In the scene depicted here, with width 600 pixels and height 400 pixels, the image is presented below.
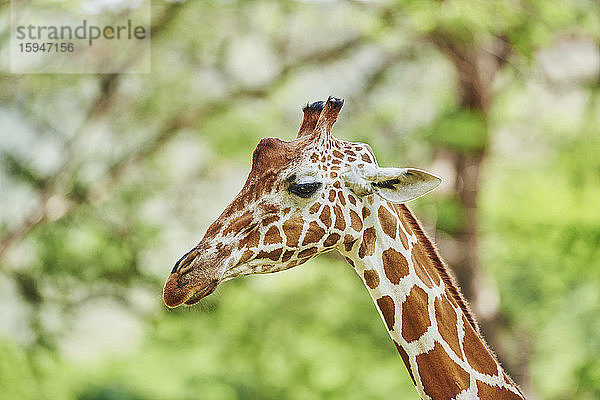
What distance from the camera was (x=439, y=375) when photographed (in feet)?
6.13

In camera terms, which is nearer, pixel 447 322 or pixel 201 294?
pixel 201 294

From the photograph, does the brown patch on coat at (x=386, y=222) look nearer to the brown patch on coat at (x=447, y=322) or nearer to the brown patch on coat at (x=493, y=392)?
the brown patch on coat at (x=447, y=322)

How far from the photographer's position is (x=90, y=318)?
795 centimetres

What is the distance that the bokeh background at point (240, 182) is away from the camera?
677cm

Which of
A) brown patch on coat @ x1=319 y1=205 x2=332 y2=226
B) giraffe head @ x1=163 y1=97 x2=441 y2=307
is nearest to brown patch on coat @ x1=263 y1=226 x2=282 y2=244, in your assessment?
giraffe head @ x1=163 y1=97 x2=441 y2=307

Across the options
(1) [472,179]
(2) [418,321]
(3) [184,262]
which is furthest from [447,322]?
(1) [472,179]

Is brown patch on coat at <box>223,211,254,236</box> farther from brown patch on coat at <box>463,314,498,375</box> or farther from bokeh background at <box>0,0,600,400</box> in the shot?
bokeh background at <box>0,0,600,400</box>

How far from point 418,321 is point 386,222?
0.82 feet

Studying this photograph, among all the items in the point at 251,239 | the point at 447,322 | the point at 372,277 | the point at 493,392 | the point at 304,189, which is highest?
the point at 304,189

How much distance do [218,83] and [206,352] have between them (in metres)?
2.77

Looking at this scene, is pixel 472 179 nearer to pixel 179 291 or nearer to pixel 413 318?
pixel 413 318

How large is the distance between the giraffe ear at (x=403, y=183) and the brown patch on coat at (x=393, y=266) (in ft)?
0.47

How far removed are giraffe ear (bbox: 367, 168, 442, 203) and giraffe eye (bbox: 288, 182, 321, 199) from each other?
0.46 feet

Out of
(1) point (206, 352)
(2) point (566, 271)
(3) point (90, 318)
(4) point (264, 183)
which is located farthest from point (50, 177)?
(4) point (264, 183)
